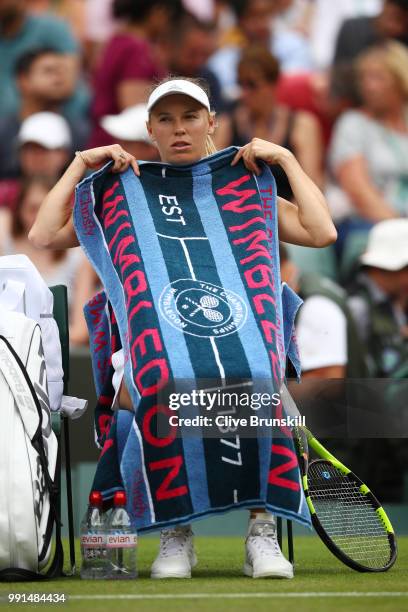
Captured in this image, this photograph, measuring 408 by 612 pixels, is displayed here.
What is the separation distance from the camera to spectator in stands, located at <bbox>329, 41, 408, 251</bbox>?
10508 mm

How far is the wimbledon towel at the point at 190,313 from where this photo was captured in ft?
15.2

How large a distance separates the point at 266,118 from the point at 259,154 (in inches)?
201

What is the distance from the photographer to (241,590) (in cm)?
427

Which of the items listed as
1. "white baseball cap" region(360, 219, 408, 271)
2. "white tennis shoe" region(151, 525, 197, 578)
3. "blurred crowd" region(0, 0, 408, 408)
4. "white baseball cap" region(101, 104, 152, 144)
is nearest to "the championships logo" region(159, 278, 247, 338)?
"white tennis shoe" region(151, 525, 197, 578)

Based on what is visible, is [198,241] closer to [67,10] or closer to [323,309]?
[323,309]

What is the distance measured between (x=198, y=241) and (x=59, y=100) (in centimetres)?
570

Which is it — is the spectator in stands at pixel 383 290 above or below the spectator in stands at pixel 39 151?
below

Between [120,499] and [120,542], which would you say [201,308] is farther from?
[120,542]

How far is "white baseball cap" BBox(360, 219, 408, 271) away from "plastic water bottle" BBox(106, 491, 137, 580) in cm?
470

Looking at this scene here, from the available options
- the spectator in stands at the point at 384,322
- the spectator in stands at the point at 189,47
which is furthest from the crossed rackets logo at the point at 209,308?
the spectator in stands at the point at 189,47

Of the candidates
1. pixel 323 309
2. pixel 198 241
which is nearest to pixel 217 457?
pixel 198 241

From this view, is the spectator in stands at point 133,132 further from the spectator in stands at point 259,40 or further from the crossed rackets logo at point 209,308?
the crossed rackets logo at point 209,308

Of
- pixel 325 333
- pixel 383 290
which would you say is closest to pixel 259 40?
pixel 383 290

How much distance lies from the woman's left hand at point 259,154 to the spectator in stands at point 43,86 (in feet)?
17.2
